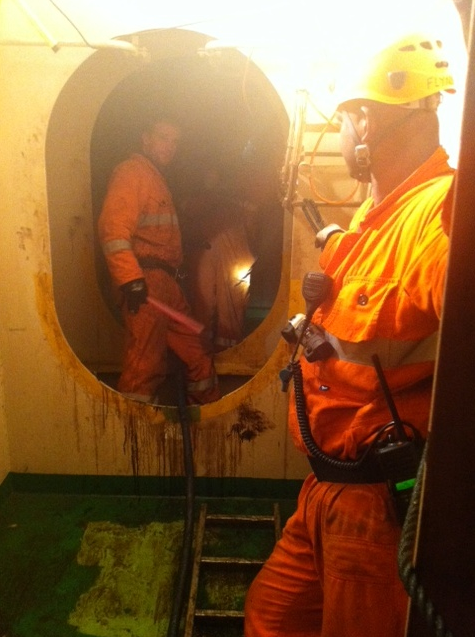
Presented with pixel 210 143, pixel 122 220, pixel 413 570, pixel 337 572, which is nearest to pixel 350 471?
pixel 337 572

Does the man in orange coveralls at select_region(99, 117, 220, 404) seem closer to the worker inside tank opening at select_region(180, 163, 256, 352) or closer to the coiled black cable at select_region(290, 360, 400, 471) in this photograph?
the worker inside tank opening at select_region(180, 163, 256, 352)

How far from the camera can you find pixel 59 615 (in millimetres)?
2242

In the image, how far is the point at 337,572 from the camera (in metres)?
1.50

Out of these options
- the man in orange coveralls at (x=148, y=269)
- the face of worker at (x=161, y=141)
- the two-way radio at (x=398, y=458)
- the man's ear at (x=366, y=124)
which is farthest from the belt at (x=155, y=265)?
the two-way radio at (x=398, y=458)

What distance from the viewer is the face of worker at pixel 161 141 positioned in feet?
13.0

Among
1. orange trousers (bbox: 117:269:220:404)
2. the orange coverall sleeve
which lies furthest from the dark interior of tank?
the orange coverall sleeve

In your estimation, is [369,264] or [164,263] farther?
[164,263]

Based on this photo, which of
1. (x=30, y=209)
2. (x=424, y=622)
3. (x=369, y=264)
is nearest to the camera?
(x=424, y=622)

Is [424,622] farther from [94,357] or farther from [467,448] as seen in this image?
[94,357]

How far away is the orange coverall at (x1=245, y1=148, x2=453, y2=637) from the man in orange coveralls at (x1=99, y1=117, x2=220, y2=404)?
2039mm

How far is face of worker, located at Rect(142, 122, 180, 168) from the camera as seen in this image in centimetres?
395

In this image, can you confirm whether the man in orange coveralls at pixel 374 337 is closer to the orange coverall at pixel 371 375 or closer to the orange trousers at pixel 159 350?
the orange coverall at pixel 371 375

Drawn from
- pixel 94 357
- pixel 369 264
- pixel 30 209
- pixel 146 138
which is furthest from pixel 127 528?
pixel 146 138

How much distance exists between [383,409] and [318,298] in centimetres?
43
